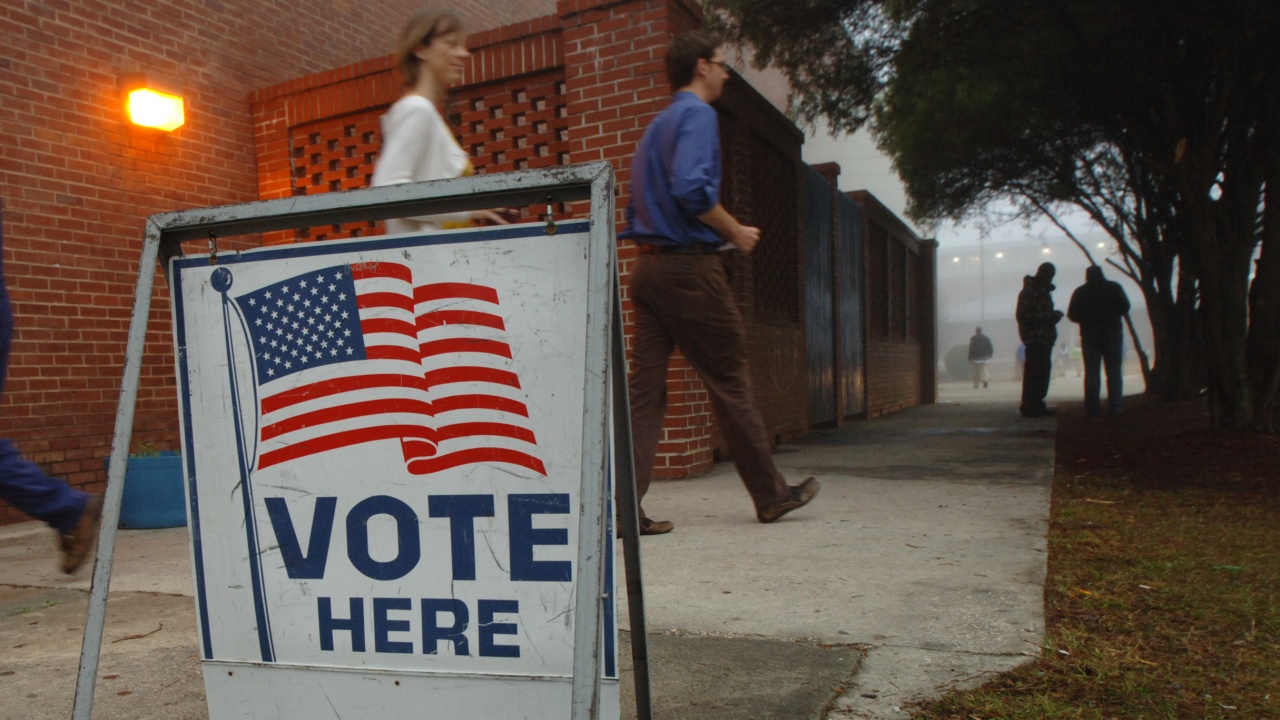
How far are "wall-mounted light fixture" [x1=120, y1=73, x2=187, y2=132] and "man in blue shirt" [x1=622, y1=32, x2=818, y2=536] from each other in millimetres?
3929

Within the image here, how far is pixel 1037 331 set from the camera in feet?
35.2

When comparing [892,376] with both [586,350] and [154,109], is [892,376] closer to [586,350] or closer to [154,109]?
[154,109]

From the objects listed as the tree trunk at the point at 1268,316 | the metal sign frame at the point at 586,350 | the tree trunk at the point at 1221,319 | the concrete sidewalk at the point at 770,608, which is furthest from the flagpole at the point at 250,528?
the tree trunk at the point at 1268,316

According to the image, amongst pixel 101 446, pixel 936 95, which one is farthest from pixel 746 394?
pixel 936 95

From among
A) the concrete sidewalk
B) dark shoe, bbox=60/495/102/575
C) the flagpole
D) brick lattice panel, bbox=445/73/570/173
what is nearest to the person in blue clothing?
dark shoe, bbox=60/495/102/575

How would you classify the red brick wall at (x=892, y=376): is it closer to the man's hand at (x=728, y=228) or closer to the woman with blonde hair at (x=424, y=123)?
the man's hand at (x=728, y=228)

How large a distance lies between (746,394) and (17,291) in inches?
169

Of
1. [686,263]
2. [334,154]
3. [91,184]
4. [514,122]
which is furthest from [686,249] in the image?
[91,184]

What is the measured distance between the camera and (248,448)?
6.20 ft

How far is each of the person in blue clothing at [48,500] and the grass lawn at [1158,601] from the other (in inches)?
85.7

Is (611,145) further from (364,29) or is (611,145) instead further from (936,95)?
(936,95)

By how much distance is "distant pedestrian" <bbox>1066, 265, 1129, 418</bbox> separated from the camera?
10156 millimetres

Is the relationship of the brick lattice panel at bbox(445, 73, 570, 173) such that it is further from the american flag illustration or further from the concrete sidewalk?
the american flag illustration

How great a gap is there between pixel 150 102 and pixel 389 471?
534cm
